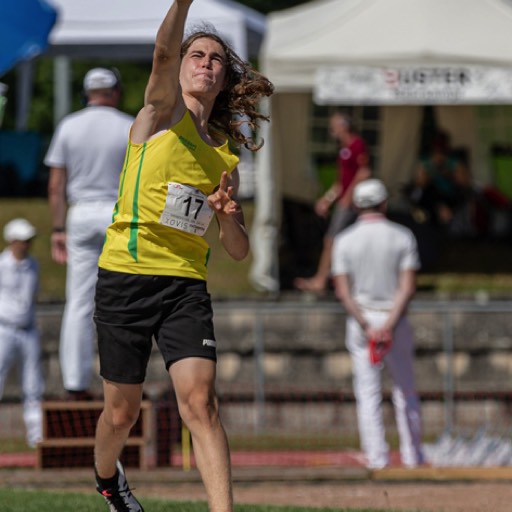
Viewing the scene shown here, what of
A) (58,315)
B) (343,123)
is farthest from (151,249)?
(343,123)

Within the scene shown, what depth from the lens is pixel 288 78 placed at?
15.4 m

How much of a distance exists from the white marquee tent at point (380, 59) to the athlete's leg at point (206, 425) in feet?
30.3

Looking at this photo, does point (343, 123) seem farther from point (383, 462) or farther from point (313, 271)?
point (383, 462)

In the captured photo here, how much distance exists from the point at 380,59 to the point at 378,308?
471 centimetres

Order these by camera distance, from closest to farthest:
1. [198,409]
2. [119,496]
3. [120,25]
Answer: [198,409] < [119,496] < [120,25]

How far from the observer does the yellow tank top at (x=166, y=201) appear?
6.43m

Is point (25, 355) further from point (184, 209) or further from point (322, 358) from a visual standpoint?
point (184, 209)

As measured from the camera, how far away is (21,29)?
10883 mm

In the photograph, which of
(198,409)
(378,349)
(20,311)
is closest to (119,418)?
(198,409)

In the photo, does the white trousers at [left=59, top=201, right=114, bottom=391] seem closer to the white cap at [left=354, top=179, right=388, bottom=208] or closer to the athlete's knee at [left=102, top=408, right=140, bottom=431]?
the white cap at [left=354, top=179, right=388, bottom=208]

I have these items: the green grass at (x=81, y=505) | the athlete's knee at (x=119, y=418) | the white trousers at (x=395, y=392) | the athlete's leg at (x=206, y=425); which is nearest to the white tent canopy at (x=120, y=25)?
the white trousers at (x=395, y=392)

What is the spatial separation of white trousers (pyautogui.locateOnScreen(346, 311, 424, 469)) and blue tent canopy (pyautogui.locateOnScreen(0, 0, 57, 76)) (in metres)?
3.09

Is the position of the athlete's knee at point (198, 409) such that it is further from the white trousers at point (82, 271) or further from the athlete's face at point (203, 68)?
the white trousers at point (82, 271)

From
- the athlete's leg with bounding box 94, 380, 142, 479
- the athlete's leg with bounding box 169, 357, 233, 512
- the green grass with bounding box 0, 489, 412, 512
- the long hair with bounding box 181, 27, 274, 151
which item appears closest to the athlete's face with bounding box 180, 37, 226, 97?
the long hair with bounding box 181, 27, 274, 151
